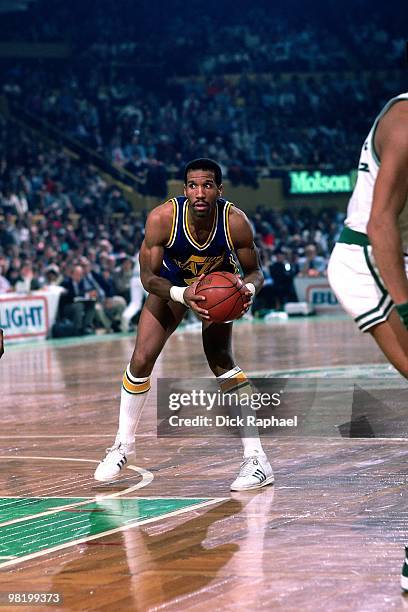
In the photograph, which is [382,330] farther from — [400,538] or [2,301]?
[2,301]

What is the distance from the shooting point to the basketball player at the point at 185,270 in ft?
25.2

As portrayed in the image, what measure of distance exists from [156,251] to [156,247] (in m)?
0.03

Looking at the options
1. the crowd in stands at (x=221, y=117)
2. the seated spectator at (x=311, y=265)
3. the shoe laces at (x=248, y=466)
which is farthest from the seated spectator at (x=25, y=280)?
the shoe laces at (x=248, y=466)

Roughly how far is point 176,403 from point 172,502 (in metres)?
5.73

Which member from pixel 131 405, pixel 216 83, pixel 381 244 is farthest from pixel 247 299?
pixel 216 83

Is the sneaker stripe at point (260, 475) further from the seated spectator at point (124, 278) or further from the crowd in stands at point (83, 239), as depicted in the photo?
the seated spectator at point (124, 278)

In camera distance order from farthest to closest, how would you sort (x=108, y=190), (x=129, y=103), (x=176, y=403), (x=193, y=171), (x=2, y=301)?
(x=129, y=103) → (x=108, y=190) → (x=2, y=301) → (x=176, y=403) → (x=193, y=171)

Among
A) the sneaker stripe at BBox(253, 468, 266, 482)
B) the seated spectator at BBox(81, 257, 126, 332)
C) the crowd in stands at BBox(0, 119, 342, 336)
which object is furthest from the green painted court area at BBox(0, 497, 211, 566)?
the seated spectator at BBox(81, 257, 126, 332)

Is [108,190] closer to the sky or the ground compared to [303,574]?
closer to the sky

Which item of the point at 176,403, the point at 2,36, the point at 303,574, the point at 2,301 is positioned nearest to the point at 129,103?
the point at 2,36

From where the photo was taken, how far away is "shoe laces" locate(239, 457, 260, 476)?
742 cm

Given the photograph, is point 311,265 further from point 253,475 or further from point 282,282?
point 253,475

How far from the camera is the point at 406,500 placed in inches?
265

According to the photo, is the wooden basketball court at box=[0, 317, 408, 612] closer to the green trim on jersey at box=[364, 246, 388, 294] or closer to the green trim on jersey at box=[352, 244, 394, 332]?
the green trim on jersey at box=[352, 244, 394, 332]
